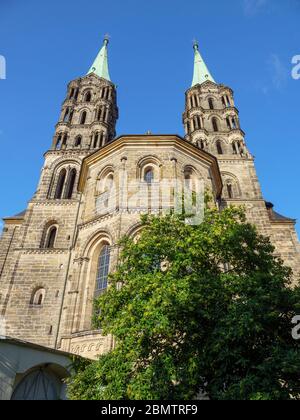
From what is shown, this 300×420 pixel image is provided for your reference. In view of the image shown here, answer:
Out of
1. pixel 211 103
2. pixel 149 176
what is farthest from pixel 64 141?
pixel 211 103

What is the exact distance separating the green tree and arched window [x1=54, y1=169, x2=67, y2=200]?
15.4 metres

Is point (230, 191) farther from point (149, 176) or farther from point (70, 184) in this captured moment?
point (70, 184)

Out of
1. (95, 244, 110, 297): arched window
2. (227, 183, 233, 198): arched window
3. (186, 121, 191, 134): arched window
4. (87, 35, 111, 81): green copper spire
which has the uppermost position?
(87, 35, 111, 81): green copper spire

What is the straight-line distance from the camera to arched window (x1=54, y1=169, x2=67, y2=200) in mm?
23266

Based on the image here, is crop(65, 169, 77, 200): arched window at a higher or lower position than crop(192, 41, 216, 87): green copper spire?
lower

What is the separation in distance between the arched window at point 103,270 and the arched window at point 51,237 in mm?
5508

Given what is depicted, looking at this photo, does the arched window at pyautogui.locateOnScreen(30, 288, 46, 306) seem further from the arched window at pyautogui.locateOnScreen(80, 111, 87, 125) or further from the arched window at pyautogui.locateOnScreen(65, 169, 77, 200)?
the arched window at pyautogui.locateOnScreen(80, 111, 87, 125)

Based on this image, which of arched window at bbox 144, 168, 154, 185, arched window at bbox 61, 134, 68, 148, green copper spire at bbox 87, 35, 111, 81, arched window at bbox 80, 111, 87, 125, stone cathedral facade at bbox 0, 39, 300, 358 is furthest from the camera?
green copper spire at bbox 87, 35, 111, 81

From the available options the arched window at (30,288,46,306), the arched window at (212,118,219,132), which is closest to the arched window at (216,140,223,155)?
Answer: the arched window at (212,118,219,132)

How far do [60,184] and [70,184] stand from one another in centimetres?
82

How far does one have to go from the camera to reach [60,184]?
79.2 ft

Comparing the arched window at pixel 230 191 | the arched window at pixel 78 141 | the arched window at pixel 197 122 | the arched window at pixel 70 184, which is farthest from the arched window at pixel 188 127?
the arched window at pixel 70 184
